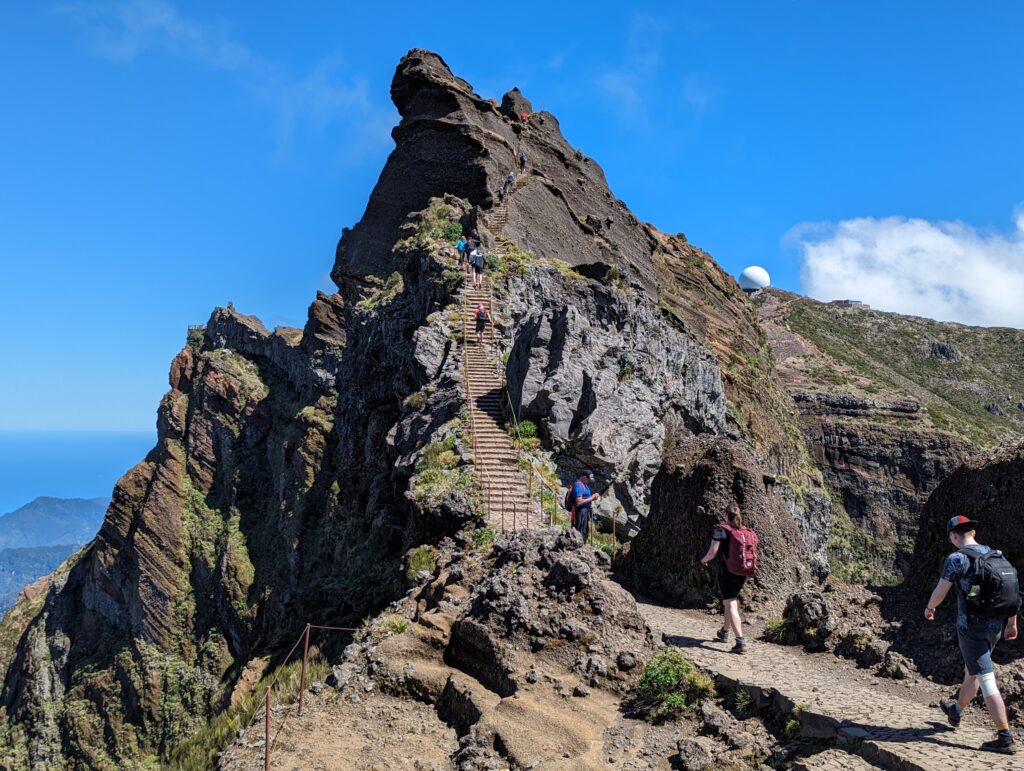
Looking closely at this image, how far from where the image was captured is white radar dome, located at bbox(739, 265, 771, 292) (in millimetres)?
98000

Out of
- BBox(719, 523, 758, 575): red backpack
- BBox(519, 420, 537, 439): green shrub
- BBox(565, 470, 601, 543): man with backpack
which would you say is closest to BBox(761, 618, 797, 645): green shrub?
BBox(719, 523, 758, 575): red backpack

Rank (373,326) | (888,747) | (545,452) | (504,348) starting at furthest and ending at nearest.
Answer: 1. (373,326)
2. (504,348)
3. (545,452)
4. (888,747)

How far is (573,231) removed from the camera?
1454 inches

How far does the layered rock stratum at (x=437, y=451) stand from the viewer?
470 inches

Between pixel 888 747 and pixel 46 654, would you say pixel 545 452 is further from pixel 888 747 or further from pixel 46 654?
pixel 46 654

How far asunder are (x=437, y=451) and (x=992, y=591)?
11.3 m

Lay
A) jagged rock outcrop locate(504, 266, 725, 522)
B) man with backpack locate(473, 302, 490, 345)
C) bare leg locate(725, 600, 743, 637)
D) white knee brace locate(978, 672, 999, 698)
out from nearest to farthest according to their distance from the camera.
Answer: white knee brace locate(978, 672, 999, 698) < bare leg locate(725, 600, 743, 637) < jagged rock outcrop locate(504, 266, 725, 522) < man with backpack locate(473, 302, 490, 345)

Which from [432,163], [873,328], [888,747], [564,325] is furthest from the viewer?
[873,328]

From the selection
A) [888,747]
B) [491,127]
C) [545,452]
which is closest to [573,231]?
[491,127]

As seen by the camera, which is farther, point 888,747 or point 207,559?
point 207,559

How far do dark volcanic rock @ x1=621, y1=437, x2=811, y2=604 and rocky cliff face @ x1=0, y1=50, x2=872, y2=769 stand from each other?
0.07m

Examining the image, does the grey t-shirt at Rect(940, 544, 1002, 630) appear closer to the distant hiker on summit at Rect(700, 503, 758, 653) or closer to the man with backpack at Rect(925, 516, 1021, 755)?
the man with backpack at Rect(925, 516, 1021, 755)

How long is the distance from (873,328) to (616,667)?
105 metres

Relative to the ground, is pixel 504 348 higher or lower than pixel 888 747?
higher
